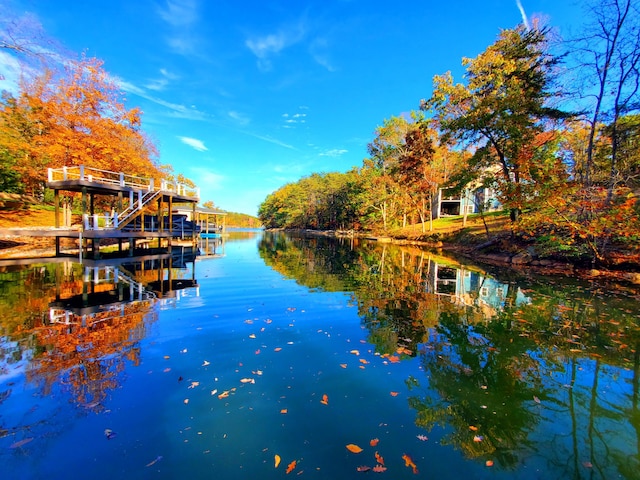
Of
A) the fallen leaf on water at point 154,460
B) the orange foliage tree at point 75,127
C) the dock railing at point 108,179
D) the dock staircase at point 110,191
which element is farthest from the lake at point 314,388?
the orange foliage tree at point 75,127

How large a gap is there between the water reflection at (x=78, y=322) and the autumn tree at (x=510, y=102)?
60.2 ft

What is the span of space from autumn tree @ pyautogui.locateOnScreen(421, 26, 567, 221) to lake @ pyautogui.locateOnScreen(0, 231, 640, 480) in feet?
37.3

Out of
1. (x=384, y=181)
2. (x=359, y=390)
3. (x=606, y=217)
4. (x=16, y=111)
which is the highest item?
(x=16, y=111)

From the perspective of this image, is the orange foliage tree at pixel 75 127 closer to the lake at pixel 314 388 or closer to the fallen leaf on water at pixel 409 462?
the lake at pixel 314 388

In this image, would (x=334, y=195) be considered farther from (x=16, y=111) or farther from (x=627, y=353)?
(x=627, y=353)

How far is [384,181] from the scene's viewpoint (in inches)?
1636

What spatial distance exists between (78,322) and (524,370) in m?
8.69

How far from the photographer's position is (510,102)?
16.8m

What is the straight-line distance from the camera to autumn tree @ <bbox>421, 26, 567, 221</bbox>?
1700 cm

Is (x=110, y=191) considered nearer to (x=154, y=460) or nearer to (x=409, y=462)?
(x=154, y=460)

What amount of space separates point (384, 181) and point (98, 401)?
4106 centimetres

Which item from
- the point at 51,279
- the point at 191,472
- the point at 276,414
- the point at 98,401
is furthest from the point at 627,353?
the point at 51,279

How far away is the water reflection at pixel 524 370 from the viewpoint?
307 cm

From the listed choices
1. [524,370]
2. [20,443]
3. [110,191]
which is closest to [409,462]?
[524,370]
